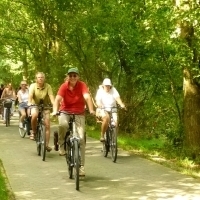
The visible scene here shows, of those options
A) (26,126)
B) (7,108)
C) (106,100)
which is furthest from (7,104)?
(106,100)

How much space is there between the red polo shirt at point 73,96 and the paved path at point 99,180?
1.34 m

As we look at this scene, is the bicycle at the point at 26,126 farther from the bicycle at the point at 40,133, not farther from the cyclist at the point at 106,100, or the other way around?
the cyclist at the point at 106,100

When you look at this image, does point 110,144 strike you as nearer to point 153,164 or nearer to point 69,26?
point 153,164

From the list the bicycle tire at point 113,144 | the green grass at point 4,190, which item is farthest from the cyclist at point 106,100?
the green grass at point 4,190

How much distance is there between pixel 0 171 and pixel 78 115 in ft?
6.88

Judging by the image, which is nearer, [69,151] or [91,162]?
[69,151]

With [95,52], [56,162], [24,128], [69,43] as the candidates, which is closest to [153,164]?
[56,162]

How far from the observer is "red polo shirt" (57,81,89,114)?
959 cm

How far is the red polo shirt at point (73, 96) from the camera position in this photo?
959 centimetres

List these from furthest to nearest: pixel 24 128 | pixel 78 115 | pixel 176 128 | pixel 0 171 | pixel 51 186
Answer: pixel 24 128, pixel 176 128, pixel 0 171, pixel 78 115, pixel 51 186

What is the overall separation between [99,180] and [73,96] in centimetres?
166

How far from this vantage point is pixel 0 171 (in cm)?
1022

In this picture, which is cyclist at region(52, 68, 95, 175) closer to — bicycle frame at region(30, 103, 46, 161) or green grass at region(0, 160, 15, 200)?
green grass at region(0, 160, 15, 200)

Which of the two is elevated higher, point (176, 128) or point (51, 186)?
point (176, 128)
